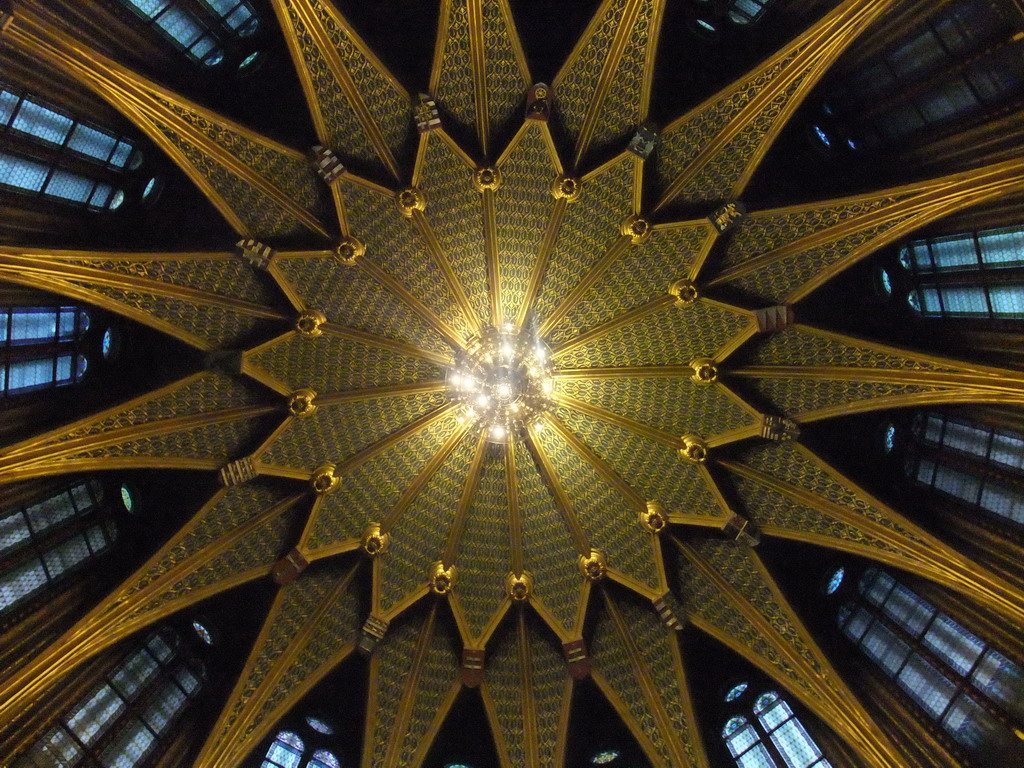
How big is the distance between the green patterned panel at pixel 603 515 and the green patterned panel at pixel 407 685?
383cm

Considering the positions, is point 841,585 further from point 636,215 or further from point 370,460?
point 370,460

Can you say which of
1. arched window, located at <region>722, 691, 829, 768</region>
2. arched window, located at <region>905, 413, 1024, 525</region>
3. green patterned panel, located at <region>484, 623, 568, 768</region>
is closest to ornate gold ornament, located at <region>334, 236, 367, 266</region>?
green patterned panel, located at <region>484, 623, 568, 768</region>

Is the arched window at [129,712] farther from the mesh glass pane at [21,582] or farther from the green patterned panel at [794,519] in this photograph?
the green patterned panel at [794,519]

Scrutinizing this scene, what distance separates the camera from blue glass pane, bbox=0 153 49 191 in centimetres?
1370

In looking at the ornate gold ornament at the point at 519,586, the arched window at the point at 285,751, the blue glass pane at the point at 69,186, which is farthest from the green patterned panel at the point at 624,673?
the blue glass pane at the point at 69,186

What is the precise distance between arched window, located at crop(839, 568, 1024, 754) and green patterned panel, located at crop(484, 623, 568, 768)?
5.73 meters

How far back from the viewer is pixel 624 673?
700 inches

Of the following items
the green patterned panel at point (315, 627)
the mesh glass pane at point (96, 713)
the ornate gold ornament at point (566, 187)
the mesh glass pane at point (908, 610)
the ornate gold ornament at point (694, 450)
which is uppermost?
the ornate gold ornament at point (566, 187)

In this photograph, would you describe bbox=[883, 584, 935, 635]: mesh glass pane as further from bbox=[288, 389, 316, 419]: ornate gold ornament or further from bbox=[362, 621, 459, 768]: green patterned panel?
bbox=[288, 389, 316, 419]: ornate gold ornament

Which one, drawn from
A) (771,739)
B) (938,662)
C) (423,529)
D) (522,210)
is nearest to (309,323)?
(522,210)

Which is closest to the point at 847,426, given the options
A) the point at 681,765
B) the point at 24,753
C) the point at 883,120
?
the point at 883,120

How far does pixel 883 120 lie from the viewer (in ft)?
52.1

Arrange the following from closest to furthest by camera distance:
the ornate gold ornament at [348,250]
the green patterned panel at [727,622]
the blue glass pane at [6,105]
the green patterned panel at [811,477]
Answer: the blue glass pane at [6,105] < the green patterned panel at [811,477] < the green patterned panel at [727,622] < the ornate gold ornament at [348,250]

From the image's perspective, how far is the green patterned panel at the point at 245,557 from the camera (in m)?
16.1
